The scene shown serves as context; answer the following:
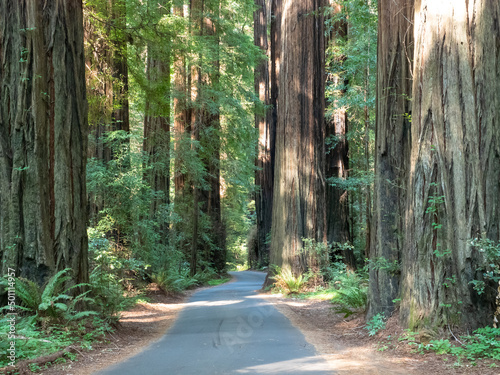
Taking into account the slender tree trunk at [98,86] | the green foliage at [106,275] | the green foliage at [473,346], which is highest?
the slender tree trunk at [98,86]

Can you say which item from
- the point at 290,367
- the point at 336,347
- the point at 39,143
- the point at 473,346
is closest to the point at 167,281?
the point at 39,143

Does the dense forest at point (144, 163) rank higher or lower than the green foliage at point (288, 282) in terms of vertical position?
higher

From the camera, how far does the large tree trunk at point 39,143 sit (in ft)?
23.6

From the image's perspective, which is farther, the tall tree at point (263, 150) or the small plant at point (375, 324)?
the tall tree at point (263, 150)

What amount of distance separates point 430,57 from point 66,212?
5900 millimetres

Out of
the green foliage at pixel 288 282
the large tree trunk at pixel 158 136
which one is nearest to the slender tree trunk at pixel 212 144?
the large tree trunk at pixel 158 136

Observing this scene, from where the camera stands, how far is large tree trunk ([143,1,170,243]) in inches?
570

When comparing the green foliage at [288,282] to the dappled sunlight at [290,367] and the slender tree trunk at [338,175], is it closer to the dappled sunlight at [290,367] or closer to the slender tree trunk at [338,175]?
the slender tree trunk at [338,175]

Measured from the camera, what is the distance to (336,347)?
6.78m

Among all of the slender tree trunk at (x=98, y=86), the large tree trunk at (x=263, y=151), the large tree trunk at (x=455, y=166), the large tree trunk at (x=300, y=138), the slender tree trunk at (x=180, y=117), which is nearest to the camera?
the large tree trunk at (x=455, y=166)

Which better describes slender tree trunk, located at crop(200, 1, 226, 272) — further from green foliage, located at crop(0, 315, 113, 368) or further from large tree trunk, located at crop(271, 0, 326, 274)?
green foliage, located at crop(0, 315, 113, 368)

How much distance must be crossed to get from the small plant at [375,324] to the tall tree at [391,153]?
0.62 feet

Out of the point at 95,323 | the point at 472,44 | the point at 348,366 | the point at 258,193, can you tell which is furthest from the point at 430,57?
the point at 258,193

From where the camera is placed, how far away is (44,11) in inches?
296
